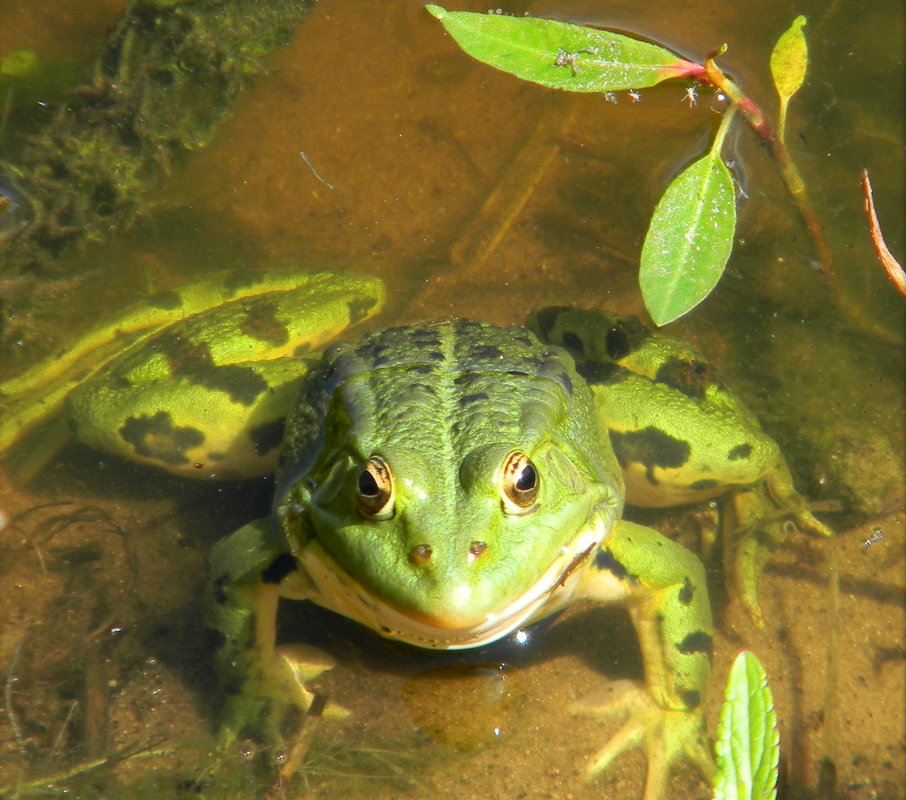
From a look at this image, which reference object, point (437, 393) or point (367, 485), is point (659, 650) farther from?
point (367, 485)

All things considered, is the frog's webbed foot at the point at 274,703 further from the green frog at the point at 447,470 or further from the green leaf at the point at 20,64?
the green leaf at the point at 20,64

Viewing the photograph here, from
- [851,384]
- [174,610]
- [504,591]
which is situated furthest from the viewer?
[851,384]

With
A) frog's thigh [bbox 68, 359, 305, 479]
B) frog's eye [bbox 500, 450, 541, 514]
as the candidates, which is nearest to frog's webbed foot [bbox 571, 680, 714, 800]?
frog's eye [bbox 500, 450, 541, 514]

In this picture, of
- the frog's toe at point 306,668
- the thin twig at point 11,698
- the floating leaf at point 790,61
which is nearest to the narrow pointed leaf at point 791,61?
the floating leaf at point 790,61

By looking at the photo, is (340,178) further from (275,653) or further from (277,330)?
(275,653)

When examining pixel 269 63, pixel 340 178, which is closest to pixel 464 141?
pixel 340 178
